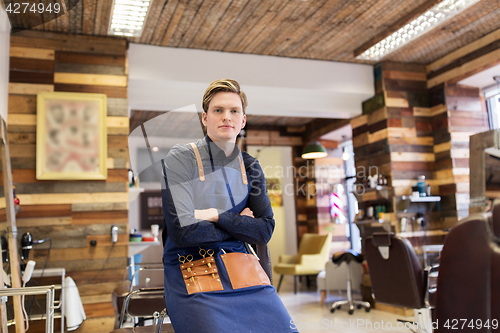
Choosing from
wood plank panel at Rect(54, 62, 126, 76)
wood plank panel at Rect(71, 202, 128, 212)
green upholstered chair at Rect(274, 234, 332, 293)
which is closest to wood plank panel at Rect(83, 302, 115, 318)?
wood plank panel at Rect(71, 202, 128, 212)

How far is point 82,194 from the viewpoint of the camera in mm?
4273

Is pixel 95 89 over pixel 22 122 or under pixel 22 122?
over

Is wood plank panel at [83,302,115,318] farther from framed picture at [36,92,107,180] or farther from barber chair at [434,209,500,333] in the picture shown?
barber chair at [434,209,500,333]

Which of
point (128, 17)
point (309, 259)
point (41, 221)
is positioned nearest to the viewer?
point (128, 17)

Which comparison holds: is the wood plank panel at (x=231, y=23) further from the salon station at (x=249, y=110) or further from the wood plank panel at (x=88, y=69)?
the wood plank panel at (x=88, y=69)

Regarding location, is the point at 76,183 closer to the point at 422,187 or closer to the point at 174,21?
the point at 174,21

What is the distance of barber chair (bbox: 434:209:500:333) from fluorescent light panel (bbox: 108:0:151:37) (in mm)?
3542

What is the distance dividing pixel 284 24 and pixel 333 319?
3433 millimetres

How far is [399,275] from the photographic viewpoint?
3.65 m

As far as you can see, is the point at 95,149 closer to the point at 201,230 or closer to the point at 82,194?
the point at 82,194

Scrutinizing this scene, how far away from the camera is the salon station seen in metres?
3.80

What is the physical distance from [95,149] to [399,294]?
10.6 feet

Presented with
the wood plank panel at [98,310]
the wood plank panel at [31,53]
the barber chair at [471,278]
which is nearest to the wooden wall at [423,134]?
the wood plank panel at [98,310]

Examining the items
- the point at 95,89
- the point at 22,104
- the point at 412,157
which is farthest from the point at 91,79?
the point at 412,157
